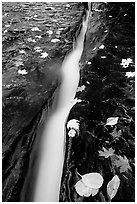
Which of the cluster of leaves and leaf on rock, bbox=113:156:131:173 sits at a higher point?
the cluster of leaves

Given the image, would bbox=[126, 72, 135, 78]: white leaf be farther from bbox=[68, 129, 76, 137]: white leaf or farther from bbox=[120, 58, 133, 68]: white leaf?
bbox=[68, 129, 76, 137]: white leaf

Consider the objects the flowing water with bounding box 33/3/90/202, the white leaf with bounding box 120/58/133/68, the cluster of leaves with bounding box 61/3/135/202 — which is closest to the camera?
the cluster of leaves with bounding box 61/3/135/202

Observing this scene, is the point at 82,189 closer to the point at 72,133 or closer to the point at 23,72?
the point at 72,133

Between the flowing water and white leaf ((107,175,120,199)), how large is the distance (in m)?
0.63

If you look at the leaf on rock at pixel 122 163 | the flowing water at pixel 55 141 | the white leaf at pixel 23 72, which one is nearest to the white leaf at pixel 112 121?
the leaf on rock at pixel 122 163

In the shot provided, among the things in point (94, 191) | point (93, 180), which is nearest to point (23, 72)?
point (93, 180)

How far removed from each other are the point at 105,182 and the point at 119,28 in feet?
11.0

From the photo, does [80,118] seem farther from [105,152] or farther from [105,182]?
[105,182]

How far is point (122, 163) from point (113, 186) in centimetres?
30

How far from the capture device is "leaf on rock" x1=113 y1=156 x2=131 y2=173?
2659mm

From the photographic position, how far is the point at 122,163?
270cm

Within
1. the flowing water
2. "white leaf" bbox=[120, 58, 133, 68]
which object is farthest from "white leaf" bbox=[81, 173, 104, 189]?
"white leaf" bbox=[120, 58, 133, 68]

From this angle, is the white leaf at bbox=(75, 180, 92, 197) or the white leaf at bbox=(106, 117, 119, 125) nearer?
the white leaf at bbox=(75, 180, 92, 197)

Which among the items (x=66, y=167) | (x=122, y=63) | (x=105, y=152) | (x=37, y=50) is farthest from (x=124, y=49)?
(x=66, y=167)
